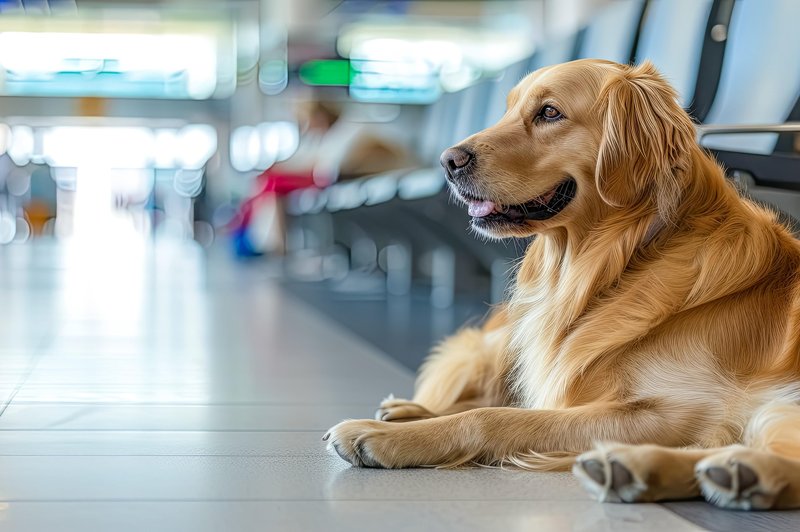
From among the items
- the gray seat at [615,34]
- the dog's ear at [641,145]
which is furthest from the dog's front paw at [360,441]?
the gray seat at [615,34]

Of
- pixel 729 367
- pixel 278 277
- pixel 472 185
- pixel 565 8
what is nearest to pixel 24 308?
pixel 278 277

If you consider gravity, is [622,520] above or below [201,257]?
above

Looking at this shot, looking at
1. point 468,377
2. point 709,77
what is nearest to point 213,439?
point 468,377

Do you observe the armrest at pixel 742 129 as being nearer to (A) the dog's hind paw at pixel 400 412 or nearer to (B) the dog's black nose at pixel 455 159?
(B) the dog's black nose at pixel 455 159

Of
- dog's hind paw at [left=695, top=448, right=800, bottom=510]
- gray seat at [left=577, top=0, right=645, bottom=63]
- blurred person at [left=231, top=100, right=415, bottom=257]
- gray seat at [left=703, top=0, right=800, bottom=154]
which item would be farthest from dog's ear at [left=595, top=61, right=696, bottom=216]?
blurred person at [left=231, top=100, right=415, bottom=257]

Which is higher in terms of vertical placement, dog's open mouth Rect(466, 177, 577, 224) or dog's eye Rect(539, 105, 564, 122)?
dog's eye Rect(539, 105, 564, 122)

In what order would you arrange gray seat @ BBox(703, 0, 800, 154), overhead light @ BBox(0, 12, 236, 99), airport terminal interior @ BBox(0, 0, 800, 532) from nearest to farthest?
airport terminal interior @ BBox(0, 0, 800, 532), gray seat @ BBox(703, 0, 800, 154), overhead light @ BBox(0, 12, 236, 99)

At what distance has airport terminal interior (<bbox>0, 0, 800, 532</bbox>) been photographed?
5.15 ft

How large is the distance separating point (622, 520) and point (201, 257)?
10.3m

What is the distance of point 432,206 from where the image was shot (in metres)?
4.75

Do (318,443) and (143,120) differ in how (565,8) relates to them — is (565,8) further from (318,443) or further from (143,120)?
(143,120)

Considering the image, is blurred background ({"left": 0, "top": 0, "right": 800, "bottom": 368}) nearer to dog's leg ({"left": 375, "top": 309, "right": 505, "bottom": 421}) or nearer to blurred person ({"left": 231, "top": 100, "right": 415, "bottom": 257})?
blurred person ({"left": 231, "top": 100, "right": 415, "bottom": 257})

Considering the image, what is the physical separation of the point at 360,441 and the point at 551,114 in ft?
2.53

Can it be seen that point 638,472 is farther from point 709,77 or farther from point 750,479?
point 709,77
